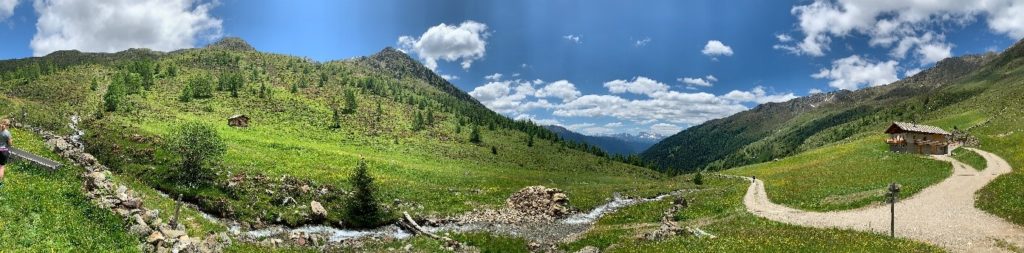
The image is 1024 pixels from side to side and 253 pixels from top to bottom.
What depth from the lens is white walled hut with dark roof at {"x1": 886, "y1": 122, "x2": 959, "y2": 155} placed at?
8931 centimetres

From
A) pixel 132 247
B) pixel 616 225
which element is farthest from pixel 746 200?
pixel 132 247

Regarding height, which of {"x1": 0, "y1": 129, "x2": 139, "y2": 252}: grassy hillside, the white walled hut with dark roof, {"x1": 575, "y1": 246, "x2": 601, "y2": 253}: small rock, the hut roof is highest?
the hut roof

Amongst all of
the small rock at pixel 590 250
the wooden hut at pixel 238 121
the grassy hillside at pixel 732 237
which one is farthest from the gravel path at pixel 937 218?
the wooden hut at pixel 238 121

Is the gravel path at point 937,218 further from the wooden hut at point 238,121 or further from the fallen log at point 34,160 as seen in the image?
the wooden hut at point 238,121

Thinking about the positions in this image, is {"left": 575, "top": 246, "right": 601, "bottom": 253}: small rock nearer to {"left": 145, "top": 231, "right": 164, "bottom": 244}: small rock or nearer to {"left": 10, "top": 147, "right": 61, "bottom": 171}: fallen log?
{"left": 145, "top": 231, "right": 164, "bottom": 244}: small rock

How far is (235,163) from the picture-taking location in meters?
53.3

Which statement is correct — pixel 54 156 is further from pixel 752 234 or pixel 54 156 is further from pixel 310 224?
pixel 752 234

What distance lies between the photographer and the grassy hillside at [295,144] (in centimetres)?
4488

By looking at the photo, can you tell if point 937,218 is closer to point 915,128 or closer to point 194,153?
point 194,153

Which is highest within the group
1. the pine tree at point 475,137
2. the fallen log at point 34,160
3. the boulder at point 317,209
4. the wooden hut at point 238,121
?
the pine tree at point 475,137

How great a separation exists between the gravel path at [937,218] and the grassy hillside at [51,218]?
35.5m

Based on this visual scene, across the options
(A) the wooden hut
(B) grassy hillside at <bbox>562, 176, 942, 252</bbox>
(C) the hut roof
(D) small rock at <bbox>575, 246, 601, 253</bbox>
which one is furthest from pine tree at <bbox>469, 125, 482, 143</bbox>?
(D) small rock at <bbox>575, 246, 601, 253</bbox>

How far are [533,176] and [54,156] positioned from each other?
63.5 m

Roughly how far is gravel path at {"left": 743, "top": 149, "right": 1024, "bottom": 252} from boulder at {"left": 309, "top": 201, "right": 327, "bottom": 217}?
33383mm
